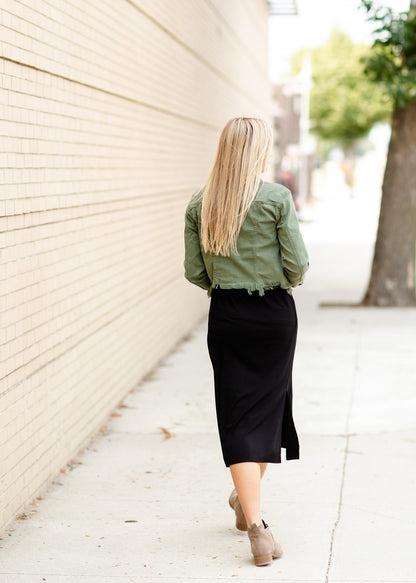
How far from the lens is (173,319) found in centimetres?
978

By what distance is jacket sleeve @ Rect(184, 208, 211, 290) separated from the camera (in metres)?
4.29

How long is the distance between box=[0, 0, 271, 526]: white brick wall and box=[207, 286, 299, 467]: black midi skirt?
1.00m

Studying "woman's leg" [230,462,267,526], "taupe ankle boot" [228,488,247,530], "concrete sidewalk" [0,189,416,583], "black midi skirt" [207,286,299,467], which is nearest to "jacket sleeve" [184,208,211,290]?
"black midi skirt" [207,286,299,467]

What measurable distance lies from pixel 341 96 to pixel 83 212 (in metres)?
62.9

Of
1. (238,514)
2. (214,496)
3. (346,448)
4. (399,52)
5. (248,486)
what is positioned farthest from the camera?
(399,52)

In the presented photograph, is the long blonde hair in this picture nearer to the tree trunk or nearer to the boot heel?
the boot heel

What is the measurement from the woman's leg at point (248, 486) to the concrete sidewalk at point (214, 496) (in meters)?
0.23

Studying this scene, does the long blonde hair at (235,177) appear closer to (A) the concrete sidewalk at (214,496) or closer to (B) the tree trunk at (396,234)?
(A) the concrete sidewalk at (214,496)

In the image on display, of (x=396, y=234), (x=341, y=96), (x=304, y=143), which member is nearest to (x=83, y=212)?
(x=396, y=234)

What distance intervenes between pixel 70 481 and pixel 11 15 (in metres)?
2.40

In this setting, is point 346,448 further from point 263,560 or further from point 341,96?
point 341,96

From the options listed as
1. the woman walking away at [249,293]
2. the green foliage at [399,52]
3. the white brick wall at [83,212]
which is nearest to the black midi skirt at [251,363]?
the woman walking away at [249,293]

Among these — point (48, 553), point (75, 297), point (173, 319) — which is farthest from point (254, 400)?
point (173, 319)

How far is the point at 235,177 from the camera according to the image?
13.4 feet
